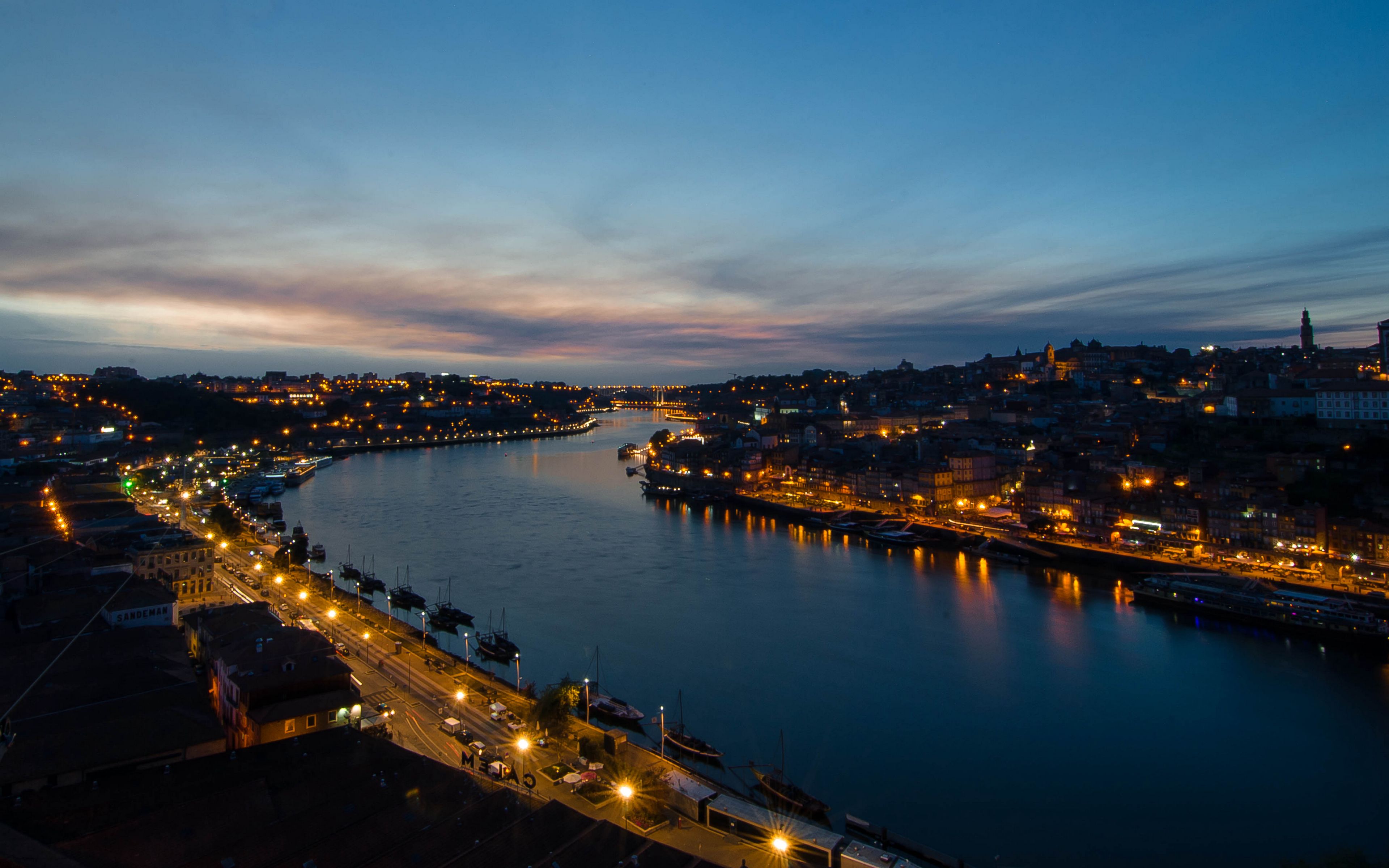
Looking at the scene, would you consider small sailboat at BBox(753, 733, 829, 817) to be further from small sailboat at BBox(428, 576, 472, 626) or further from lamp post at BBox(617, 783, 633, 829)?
small sailboat at BBox(428, 576, 472, 626)

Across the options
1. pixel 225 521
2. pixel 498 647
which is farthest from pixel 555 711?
→ pixel 225 521

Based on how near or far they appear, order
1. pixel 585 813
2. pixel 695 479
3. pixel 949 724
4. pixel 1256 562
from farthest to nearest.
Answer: pixel 695 479 < pixel 1256 562 < pixel 949 724 < pixel 585 813

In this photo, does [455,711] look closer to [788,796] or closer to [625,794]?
[625,794]

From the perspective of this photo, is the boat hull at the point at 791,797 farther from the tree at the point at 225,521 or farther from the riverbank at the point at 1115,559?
the tree at the point at 225,521

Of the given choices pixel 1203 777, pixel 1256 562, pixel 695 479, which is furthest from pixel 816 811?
pixel 695 479

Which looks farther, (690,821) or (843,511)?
(843,511)

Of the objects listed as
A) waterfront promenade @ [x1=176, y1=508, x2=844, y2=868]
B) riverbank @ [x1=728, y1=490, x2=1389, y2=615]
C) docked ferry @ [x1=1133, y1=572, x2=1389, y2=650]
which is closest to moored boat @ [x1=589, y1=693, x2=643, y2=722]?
waterfront promenade @ [x1=176, y1=508, x2=844, y2=868]

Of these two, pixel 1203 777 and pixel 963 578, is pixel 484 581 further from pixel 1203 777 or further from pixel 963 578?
pixel 1203 777
